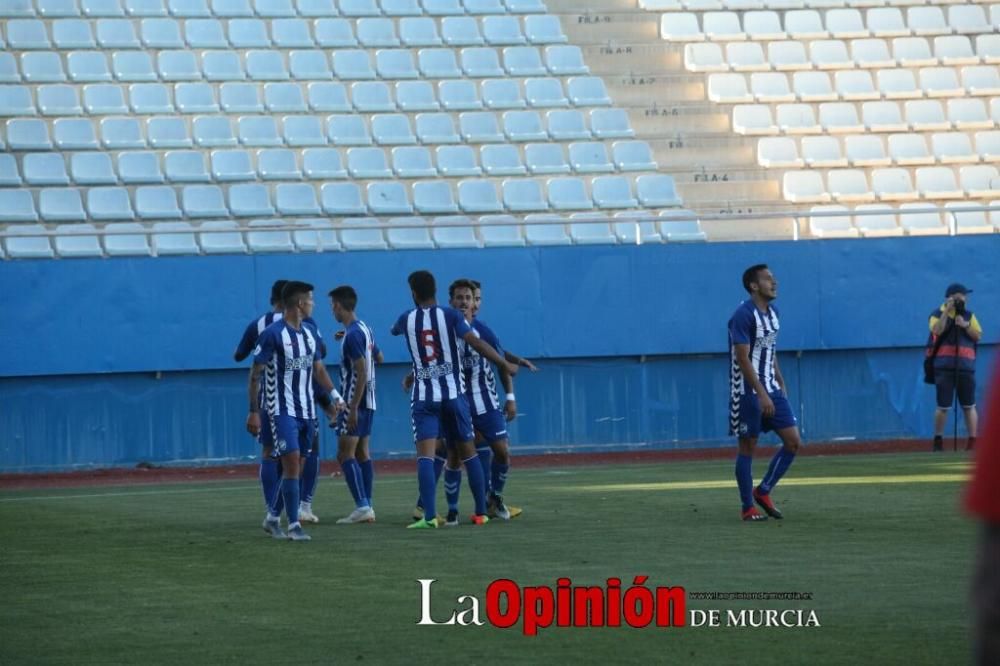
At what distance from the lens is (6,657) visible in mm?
7293

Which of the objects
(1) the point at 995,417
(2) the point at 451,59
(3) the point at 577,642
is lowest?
(3) the point at 577,642

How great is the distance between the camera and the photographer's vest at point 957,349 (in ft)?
70.3

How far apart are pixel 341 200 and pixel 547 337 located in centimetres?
354

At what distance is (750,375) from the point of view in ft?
41.8

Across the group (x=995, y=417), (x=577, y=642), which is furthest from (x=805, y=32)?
(x=995, y=417)

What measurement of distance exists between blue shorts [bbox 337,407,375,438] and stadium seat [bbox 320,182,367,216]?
9.49 meters

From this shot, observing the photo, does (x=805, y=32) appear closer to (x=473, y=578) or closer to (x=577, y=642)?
(x=473, y=578)

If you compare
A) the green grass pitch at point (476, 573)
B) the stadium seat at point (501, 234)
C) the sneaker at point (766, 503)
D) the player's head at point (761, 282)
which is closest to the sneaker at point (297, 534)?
the green grass pitch at point (476, 573)

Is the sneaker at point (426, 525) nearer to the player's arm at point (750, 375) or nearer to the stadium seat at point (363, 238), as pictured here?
the player's arm at point (750, 375)

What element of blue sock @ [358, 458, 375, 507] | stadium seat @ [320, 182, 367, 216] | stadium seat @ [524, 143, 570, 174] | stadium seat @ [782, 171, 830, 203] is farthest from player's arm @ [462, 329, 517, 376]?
stadium seat @ [782, 171, 830, 203]

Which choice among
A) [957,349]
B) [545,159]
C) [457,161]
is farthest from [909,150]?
[457,161]

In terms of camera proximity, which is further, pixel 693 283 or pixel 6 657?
pixel 693 283

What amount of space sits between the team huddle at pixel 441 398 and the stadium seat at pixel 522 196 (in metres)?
10.4

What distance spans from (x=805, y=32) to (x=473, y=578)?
1956 centimetres
